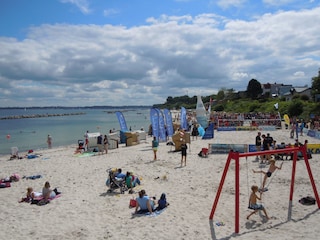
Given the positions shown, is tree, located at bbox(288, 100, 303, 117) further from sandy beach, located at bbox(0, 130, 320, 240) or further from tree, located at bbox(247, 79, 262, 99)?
tree, located at bbox(247, 79, 262, 99)

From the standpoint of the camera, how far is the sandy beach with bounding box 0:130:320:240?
661cm

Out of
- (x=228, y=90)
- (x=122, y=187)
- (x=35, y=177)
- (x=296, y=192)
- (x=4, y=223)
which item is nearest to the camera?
(x=4, y=223)

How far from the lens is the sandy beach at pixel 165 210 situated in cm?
661

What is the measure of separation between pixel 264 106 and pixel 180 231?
166ft

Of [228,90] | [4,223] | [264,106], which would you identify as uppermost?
[228,90]

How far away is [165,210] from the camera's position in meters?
7.87

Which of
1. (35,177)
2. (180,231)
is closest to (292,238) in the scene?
(180,231)

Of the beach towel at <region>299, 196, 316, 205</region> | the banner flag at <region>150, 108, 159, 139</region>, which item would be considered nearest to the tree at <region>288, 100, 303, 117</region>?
the banner flag at <region>150, 108, 159, 139</region>

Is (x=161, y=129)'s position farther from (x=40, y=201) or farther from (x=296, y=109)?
(x=296, y=109)

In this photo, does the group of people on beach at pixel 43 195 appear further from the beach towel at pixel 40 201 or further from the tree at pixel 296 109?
the tree at pixel 296 109

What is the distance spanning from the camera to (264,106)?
174 feet

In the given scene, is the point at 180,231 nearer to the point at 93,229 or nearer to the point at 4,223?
the point at 93,229

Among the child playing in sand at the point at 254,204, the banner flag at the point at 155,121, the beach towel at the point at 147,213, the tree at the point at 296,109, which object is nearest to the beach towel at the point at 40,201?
the beach towel at the point at 147,213

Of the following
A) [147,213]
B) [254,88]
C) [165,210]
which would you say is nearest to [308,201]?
[165,210]
